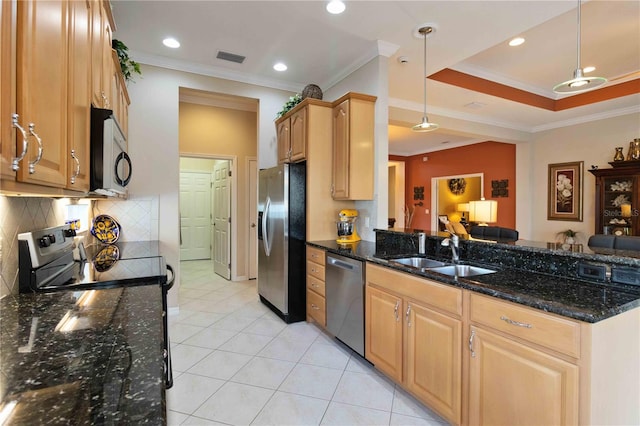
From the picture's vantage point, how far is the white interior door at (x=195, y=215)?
7070mm

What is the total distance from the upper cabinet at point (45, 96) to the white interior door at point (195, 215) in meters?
5.98

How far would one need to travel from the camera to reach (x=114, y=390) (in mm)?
695

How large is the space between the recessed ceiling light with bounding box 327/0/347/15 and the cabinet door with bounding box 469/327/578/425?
2.51m

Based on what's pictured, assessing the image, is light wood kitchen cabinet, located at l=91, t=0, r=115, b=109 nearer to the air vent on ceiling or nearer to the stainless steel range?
the stainless steel range

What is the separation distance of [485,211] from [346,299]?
4816mm

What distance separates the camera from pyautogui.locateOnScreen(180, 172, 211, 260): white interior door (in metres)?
7.07

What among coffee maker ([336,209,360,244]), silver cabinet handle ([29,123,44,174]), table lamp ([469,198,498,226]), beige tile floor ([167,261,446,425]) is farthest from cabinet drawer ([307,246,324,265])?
table lamp ([469,198,498,226])

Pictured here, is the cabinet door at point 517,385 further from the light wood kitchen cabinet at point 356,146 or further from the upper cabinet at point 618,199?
the upper cabinet at point 618,199

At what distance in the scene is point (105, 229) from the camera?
3.30 metres

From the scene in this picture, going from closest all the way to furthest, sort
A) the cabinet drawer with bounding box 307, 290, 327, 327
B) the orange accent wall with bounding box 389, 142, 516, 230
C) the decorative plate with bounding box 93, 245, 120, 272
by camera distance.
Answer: the decorative plate with bounding box 93, 245, 120, 272
the cabinet drawer with bounding box 307, 290, 327, 327
the orange accent wall with bounding box 389, 142, 516, 230

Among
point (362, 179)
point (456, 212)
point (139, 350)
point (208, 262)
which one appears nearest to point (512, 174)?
point (456, 212)

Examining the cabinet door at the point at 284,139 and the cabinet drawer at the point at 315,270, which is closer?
the cabinet drawer at the point at 315,270

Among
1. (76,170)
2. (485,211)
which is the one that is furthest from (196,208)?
(76,170)

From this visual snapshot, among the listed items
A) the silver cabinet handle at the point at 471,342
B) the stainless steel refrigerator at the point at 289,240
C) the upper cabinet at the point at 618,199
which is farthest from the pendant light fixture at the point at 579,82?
the upper cabinet at the point at 618,199
